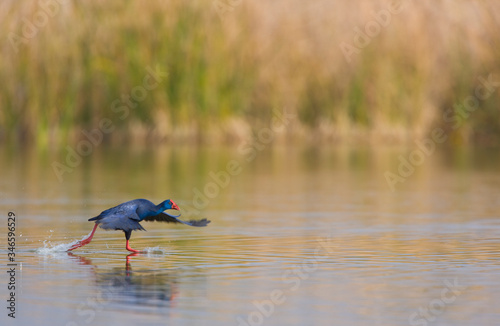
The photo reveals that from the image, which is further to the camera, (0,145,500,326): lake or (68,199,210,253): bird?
(68,199,210,253): bird

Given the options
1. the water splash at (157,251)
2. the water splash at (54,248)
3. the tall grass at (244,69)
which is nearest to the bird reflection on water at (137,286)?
the water splash at (157,251)

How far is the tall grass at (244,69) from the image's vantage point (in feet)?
91.5

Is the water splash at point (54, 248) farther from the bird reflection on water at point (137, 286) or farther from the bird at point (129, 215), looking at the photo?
the bird reflection on water at point (137, 286)

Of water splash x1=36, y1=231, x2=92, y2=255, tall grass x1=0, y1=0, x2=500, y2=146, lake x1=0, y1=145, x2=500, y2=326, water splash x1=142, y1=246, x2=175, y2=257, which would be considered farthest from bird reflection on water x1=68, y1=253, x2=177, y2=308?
tall grass x1=0, y1=0, x2=500, y2=146

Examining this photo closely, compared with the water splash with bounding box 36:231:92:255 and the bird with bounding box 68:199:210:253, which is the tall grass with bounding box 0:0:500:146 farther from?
the bird with bounding box 68:199:210:253

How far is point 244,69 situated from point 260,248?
776 inches

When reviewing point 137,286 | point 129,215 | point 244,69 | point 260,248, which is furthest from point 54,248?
point 244,69

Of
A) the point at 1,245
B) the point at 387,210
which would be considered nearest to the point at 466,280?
the point at 1,245

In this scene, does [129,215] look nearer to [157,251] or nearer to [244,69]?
[157,251]

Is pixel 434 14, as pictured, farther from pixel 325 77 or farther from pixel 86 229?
pixel 86 229

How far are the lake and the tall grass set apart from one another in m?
6.45

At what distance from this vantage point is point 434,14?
101 feet

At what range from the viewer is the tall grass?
2789 cm

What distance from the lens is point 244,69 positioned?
99.0ft
